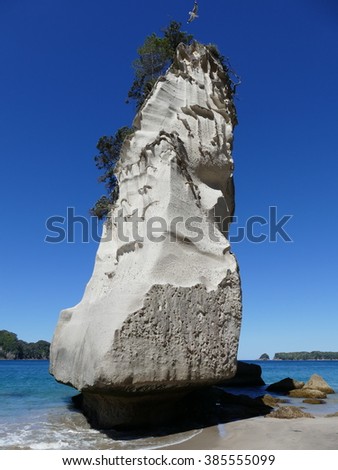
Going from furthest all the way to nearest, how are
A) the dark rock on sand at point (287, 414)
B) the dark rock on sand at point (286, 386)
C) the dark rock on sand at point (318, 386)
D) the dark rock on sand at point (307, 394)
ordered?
the dark rock on sand at point (286, 386)
the dark rock on sand at point (318, 386)
the dark rock on sand at point (307, 394)
the dark rock on sand at point (287, 414)

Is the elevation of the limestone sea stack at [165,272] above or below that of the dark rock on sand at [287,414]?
above

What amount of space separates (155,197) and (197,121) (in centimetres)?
229

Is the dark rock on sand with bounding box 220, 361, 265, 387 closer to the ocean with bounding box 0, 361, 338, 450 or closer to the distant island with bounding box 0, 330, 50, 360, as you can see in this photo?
the ocean with bounding box 0, 361, 338, 450

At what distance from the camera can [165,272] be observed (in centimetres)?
666

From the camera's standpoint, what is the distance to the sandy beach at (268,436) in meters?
5.57

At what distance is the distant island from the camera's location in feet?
197

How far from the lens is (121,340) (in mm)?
5750

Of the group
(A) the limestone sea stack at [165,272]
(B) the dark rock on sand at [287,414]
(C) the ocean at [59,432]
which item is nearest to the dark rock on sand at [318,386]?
(C) the ocean at [59,432]

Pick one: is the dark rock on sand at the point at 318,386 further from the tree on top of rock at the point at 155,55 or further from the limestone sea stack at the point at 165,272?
the tree on top of rock at the point at 155,55

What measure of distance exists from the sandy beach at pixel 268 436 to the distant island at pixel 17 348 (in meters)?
58.7

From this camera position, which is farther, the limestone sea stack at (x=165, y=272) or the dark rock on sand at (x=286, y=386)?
the dark rock on sand at (x=286, y=386)

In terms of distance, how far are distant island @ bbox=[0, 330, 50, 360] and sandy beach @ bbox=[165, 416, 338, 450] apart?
58670 millimetres

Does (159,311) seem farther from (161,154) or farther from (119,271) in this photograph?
(161,154)

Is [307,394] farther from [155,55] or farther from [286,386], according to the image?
[155,55]
